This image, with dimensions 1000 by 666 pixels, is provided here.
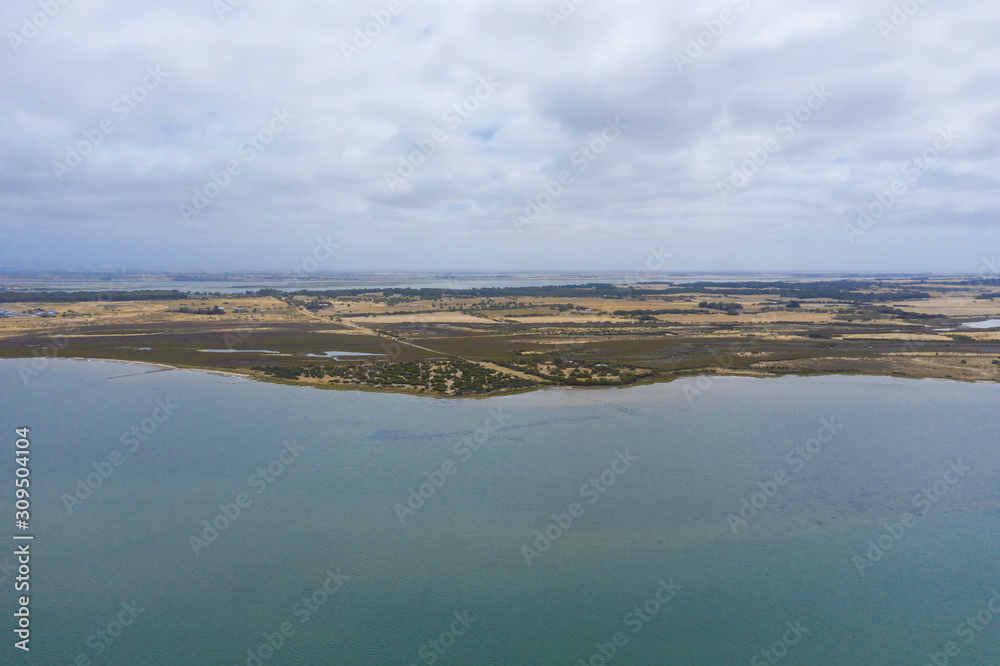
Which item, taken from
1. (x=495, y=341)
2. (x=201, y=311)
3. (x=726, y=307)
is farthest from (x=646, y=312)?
(x=201, y=311)

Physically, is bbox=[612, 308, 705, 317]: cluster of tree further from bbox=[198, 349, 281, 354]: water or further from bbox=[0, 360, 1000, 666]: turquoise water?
bbox=[198, 349, 281, 354]: water

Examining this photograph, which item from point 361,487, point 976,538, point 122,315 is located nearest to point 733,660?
point 976,538

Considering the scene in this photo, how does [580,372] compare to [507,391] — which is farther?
[580,372]

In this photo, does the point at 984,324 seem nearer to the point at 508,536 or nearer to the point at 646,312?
the point at 646,312

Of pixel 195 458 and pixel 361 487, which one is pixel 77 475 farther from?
pixel 361 487

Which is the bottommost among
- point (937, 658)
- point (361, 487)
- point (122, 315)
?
point (937, 658)

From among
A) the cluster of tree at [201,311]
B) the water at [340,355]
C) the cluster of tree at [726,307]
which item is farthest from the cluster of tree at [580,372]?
the cluster of tree at [201,311]
